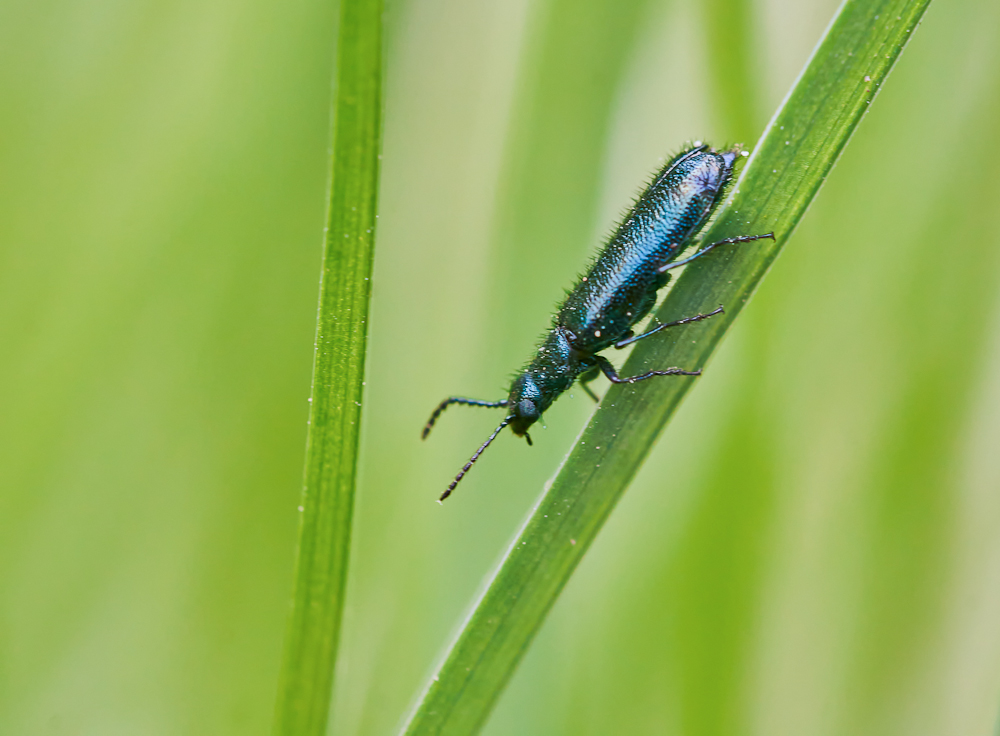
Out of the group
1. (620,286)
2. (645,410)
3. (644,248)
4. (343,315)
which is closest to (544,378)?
(620,286)

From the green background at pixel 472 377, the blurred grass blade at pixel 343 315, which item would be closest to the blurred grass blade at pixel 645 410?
the blurred grass blade at pixel 343 315

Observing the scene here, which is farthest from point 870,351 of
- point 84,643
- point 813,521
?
point 84,643

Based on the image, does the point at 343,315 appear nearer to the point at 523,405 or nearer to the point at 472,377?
the point at 523,405

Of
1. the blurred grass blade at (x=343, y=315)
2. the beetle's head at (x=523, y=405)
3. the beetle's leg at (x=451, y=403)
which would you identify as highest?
the blurred grass blade at (x=343, y=315)

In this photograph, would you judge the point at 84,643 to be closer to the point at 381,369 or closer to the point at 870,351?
the point at 381,369

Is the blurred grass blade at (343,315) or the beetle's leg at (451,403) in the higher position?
the blurred grass blade at (343,315)

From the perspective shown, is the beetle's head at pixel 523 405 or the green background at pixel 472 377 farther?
the beetle's head at pixel 523 405

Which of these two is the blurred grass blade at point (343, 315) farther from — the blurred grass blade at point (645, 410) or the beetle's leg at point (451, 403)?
the beetle's leg at point (451, 403)
